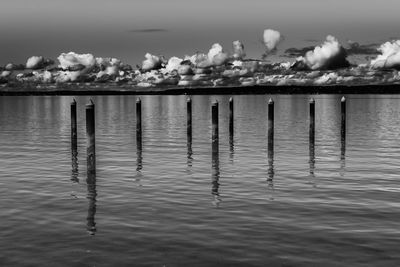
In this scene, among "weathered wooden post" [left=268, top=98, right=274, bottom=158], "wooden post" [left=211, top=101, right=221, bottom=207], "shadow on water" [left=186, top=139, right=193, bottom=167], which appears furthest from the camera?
"weathered wooden post" [left=268, top=98, right=274, bottom=158]

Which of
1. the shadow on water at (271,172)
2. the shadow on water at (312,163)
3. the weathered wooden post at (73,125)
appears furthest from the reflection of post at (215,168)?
the weathered wooden post at (73,125)

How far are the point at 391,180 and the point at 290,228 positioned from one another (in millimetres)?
9868

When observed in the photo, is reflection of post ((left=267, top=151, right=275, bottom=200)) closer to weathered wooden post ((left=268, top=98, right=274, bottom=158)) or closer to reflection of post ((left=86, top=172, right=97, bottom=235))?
weathered wooden post ((left=268, top=98, right=274, bottom=158))

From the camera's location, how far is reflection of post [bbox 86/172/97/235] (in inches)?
607

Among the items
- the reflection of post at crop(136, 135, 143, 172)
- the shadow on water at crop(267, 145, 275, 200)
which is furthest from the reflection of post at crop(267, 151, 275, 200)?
the reflection of post at crop(136, 135, 143, 172)

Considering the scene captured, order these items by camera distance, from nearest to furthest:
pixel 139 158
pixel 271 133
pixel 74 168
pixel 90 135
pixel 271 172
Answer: pixel 90 135
pixel 271 172
pixel 74 168
pixel 139 158
pixel 271 133

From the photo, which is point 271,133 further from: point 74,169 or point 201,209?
point 201,209

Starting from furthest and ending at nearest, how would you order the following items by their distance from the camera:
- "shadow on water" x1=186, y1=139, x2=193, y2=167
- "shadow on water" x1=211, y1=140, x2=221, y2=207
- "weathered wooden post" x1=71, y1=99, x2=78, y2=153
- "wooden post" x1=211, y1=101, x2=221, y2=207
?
"weathered wooden post" x1=71, y1=99, x2=78, y2=153
"shadow on water" x1=186, y1=139, x2=193, y2=167
"wooden post" x1=211, y1=101, x2=221, y2=207
"shadow on water" x1=211, y1=140, x2=221, y2=207

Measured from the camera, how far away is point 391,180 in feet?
77.3

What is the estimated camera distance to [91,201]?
19.4 m

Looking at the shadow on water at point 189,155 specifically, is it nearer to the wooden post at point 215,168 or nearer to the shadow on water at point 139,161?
the wooden post at point 215,168

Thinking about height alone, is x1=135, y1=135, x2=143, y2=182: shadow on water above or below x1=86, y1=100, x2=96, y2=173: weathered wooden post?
below

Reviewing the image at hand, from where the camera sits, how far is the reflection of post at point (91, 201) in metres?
15.4

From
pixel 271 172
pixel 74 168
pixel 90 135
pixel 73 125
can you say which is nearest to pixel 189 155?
pixel 73 125
